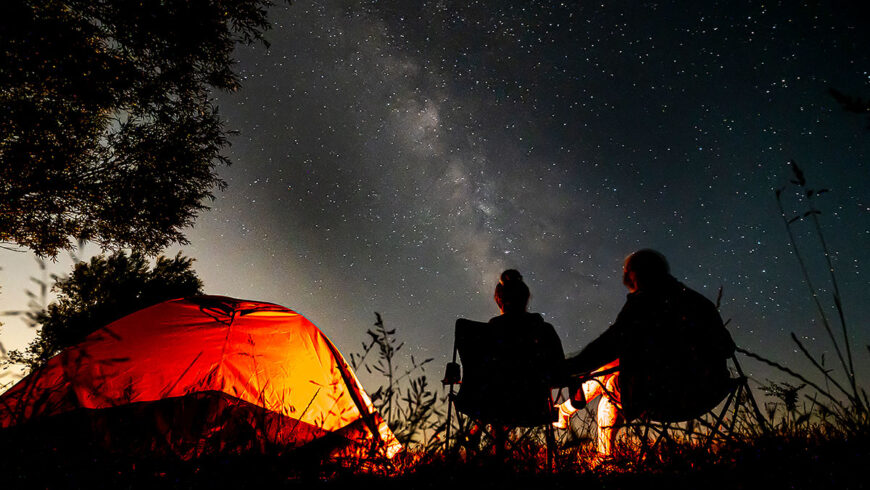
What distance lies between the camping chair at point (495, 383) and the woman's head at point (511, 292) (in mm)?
524

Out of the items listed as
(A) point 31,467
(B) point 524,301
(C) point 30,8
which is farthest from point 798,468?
(C) point 30,8

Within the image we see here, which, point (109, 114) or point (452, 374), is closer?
point (452, 374)

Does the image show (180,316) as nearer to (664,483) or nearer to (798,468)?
(664,483)

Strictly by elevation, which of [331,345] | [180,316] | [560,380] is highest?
[180,316]

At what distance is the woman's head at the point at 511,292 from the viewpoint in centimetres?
332

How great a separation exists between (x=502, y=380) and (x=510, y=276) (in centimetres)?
121

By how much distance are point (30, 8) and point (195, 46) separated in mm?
1981

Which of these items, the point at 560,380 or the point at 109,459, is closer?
the point at 109,459

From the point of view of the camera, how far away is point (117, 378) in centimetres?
412

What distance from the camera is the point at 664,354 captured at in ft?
7.19

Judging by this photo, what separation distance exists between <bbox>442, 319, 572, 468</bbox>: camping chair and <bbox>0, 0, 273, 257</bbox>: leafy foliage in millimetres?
6770

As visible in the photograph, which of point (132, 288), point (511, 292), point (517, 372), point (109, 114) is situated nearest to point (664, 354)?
point (517, 372)

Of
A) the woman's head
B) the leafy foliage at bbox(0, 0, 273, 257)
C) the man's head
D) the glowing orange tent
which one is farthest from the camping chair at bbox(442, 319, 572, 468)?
the leafy foliage at bbox(0, 0, 273, 257)

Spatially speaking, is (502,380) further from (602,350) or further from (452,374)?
(602,350)
